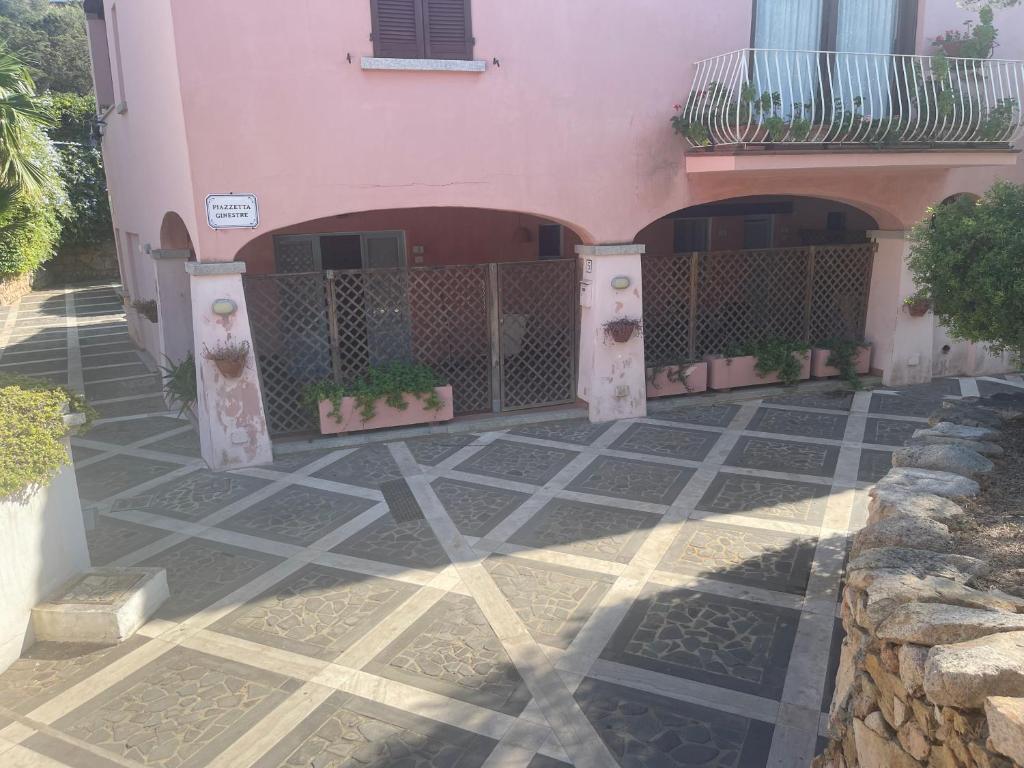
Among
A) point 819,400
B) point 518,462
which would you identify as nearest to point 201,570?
point 518,462

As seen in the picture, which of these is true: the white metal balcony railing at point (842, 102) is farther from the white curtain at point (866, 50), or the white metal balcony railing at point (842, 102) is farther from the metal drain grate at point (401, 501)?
the metal drain grate at point (401, 501)

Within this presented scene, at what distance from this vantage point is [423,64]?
8141mm

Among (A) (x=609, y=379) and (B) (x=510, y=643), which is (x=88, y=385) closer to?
(A) (x=609, y=379)

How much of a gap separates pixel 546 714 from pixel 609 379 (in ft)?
19.0

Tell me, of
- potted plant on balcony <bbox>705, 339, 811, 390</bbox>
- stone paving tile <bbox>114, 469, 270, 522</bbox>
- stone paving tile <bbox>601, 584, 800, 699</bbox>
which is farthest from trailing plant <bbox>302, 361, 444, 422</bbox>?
stone paving tile <bbox>601, 584, 800, 699</bbox>

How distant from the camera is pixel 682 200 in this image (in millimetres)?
9570

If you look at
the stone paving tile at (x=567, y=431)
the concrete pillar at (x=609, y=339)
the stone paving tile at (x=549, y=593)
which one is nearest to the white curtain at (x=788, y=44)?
the concrete pillar at (x=609, y=339)

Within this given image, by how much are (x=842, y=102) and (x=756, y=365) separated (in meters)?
3.54

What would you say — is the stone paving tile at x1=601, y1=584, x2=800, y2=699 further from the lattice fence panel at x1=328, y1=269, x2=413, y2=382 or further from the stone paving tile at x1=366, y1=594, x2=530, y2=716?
the lattice fence panel at x1=328, y1=269, x2=413, y2=382

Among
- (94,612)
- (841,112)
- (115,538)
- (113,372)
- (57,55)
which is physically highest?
(57,55)

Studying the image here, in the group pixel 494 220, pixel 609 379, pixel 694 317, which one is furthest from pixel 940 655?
pixel 494 220

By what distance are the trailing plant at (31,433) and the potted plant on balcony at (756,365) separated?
313 inches

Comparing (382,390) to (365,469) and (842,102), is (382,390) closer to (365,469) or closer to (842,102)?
(365,469)

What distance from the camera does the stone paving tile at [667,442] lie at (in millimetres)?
8672
